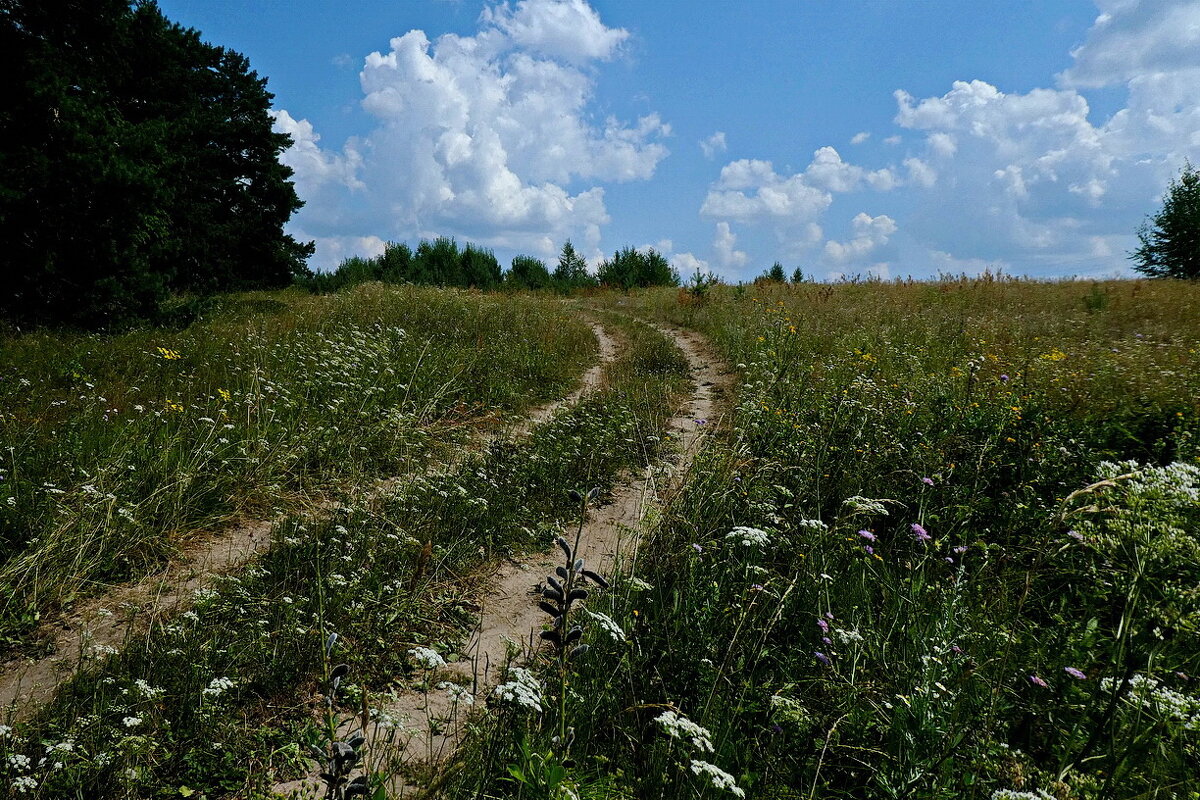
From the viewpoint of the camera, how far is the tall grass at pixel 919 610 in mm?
1992

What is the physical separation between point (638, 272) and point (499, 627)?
36.6 metres

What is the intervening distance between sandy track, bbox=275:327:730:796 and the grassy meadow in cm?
9

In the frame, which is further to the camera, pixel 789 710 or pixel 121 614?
pixel 121 614

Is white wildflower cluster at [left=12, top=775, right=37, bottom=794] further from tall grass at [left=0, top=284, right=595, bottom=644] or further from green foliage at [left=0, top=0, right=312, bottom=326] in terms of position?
green foliage at [left=0, top=0, right=312, bottom=326]

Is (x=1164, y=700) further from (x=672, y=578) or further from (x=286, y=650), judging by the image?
(x=286, y=650)

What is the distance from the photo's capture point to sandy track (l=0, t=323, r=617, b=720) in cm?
295

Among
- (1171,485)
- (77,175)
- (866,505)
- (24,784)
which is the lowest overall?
(24,784)

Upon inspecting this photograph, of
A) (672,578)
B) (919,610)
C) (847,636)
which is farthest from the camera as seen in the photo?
(672,578)

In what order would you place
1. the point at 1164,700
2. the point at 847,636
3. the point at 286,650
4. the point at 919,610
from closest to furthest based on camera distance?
1. the point at 1164,700
2. the point at 847,636
3. the point at 919,610
4. the point at 286,650

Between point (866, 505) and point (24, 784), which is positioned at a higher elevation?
point (866, 505)

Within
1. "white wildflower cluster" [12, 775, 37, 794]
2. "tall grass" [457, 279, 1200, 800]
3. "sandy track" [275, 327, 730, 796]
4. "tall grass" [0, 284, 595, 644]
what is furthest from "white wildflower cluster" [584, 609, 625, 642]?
"tall grass" [0, 284, 595, 644]

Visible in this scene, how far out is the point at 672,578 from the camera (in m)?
3.71

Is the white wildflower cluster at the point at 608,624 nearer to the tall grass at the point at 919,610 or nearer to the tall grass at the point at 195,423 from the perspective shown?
the tall grass at the point at 919,610

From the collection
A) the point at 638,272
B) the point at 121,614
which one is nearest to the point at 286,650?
the point at 121,614
